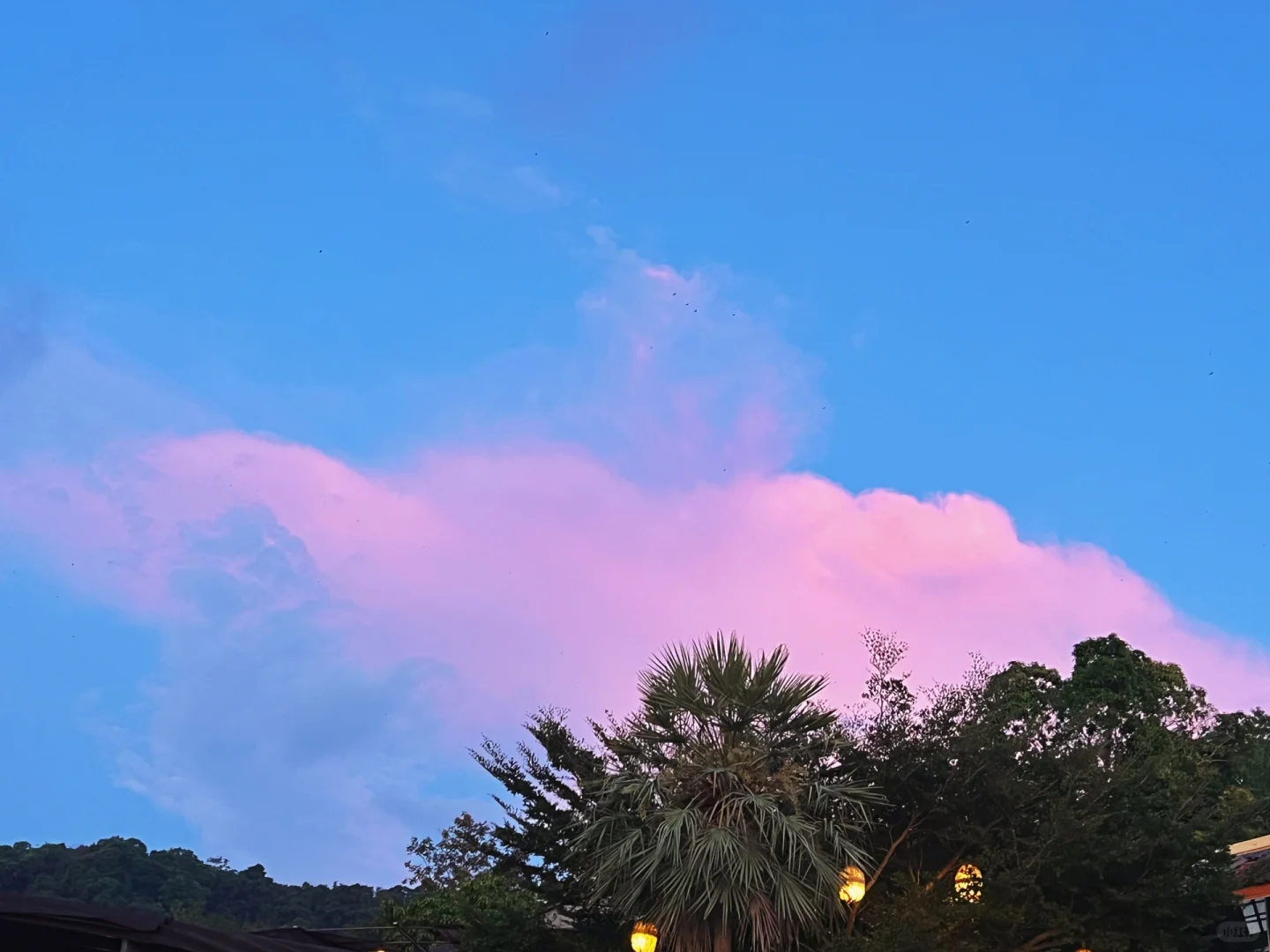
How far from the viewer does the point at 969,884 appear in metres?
16.6

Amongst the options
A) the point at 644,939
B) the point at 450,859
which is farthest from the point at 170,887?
the point at 644,939

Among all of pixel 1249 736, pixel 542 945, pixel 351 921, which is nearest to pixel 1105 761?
pixel 542 945

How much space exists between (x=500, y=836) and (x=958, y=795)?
7624mm

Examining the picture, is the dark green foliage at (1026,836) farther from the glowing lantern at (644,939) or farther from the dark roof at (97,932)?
the dark roof at (97,932)

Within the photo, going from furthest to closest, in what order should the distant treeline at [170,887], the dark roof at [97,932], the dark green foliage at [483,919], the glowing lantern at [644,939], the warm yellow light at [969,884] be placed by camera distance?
the distant treeline at [170,887], the dark green foliage at [483,919], the warm yellow light at [969,884], the glowing lantern at [644,939], the dark roof at [97,932]

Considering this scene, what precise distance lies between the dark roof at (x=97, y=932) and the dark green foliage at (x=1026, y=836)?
298 inches

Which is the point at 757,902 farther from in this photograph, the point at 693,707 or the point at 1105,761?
the point at 1105,761

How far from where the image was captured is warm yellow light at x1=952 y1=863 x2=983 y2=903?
16469 mm

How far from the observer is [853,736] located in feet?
57.7

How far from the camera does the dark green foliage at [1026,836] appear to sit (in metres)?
15.9

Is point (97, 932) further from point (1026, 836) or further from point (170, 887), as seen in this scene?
point (170, 887)

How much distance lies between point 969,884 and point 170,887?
7076cm

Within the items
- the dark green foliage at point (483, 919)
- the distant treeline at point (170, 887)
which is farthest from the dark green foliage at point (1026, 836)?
the distant treeline at point (170, 887)

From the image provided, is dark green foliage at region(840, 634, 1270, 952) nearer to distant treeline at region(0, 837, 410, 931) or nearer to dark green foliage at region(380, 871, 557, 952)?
dark green foliage at region(380, 871, 557, 952)
